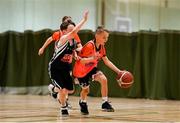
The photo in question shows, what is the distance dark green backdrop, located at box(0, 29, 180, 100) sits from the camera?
11.6 m

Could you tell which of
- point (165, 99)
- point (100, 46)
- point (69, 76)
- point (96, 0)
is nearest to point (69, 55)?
point (69, 76)

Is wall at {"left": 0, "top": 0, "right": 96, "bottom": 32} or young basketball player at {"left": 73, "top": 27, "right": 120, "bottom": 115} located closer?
young basketball player at {"left": 73, "top": 27, "right": 120, "bottom": 115}

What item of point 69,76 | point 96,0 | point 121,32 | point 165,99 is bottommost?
point 165,99

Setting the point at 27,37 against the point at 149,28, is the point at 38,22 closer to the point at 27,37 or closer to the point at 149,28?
the point at 27,37

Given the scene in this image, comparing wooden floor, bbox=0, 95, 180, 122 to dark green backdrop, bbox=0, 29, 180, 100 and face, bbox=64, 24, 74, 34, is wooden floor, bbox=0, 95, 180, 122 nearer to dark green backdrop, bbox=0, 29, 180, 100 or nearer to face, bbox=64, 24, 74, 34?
face, bbox=64, 24, 74, 34

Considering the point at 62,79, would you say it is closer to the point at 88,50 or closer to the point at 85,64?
the point at 85,64

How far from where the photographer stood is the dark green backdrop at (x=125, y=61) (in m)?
11.6

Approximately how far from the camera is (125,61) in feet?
39.6

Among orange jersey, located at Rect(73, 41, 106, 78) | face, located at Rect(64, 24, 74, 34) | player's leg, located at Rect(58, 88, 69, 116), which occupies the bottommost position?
player's leg, located at Rect(58, 88, 69, 116)

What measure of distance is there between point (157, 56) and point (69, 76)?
19.1 ft

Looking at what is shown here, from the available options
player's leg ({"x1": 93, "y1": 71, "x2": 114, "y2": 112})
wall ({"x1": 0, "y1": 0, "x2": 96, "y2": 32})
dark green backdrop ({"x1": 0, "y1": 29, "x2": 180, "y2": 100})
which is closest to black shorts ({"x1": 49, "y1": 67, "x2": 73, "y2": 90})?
player's leg ({"x1": 93, "y1": 71, "x2": 114, "y2": 112})

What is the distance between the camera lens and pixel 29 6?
43.3 ft

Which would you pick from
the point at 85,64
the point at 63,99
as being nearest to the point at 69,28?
the point at 85,64

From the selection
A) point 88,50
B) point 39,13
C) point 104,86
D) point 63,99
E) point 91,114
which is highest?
point 39,13
